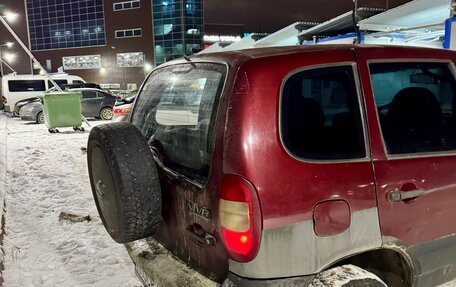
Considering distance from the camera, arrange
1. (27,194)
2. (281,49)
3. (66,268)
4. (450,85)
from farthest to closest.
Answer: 1. (27,194)
2. (66,268)
3. (450,85)
4. (281,49)

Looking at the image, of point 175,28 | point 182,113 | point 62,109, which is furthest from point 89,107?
point 175,28

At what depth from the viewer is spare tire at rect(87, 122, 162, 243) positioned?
88.5 inches

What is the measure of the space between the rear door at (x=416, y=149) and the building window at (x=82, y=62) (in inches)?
2418

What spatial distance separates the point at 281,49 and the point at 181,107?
85 cm

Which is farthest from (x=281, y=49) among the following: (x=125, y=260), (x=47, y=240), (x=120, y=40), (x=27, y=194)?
(x=120, y=40)

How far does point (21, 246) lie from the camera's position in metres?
4.29

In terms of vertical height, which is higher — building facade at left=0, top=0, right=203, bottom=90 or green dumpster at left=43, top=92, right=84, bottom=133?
building facade at left=0, top=0, right=203, bottom=90

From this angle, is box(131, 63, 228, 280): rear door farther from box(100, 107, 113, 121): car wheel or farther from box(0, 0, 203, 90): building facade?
box(0, 0, 203, 90): building facade

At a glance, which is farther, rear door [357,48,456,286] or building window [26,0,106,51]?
building window [26,0,106,51]

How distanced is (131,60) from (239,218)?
58532 millimetres

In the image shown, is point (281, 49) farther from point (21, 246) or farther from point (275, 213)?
point (21, 246)

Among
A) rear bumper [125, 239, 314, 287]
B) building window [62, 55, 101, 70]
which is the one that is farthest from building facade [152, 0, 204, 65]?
rear bumper [125, 239, 314, 287]

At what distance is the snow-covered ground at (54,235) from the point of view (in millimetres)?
3584

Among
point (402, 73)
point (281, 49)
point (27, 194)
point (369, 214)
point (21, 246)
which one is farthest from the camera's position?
point (27, 194)
